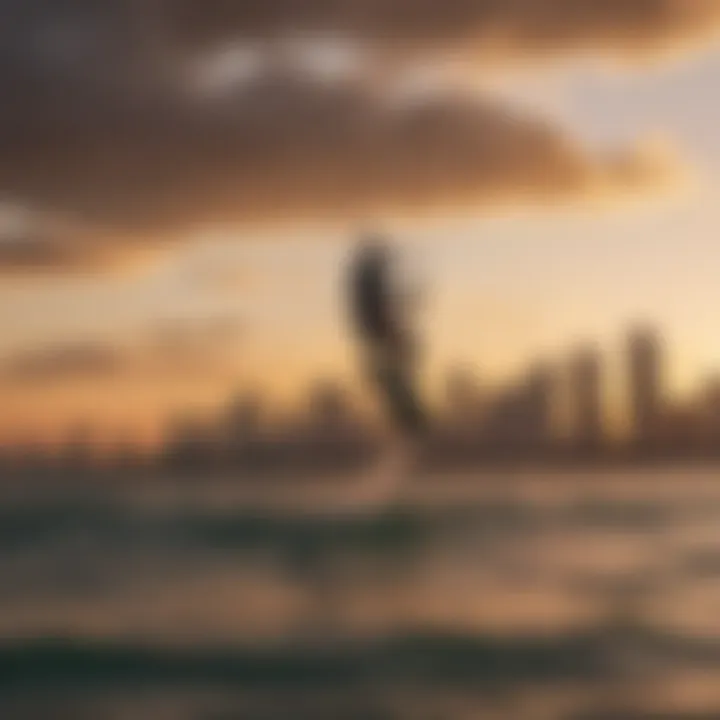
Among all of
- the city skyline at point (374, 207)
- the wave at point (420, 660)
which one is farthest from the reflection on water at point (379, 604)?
the city skyline at point (374, 207)

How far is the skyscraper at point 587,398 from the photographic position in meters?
1.02

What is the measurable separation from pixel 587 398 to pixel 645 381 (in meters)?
0.05

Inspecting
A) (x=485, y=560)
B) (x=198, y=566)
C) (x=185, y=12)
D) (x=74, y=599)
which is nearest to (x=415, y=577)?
(x=485, y=560)

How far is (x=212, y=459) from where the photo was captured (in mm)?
1029

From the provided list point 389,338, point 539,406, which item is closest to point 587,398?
point 539,406

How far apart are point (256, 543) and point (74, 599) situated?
0.17 metres

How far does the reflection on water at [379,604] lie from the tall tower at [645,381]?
5 centimetres

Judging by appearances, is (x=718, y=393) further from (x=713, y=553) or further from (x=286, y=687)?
(x=286, y=687)

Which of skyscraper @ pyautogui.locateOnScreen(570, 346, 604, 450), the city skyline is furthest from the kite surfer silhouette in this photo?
skyscraper @ pyautogui.locateOnScreen(570, 346, 604, 450)

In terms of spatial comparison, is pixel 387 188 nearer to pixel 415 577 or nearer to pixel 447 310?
pixel 447 310

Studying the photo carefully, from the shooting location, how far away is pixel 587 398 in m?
1.02

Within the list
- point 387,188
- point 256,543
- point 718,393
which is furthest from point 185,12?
point 718,393

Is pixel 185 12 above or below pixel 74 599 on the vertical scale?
above

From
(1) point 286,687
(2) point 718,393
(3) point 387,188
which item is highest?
(3) point 387,188
